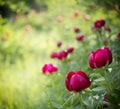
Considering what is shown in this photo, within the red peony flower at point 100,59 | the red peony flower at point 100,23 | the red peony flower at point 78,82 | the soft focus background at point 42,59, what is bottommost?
the soft focus background at point 42,59

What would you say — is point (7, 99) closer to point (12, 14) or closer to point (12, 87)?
point (12, 87)

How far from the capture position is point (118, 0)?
3088 millimetres

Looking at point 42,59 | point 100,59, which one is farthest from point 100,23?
point 42,59

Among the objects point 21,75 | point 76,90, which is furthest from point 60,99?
point 21,75

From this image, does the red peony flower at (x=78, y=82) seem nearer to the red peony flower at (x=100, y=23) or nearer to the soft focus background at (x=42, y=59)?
the soft focus background at (x=42, y=59)

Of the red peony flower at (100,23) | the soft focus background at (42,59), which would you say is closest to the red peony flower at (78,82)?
the soft focus background at (42,59)

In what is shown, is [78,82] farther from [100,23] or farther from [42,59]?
[42,59]

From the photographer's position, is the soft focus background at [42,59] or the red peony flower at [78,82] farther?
the soft focus background at [42,59]

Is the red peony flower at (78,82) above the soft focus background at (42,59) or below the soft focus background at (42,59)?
above

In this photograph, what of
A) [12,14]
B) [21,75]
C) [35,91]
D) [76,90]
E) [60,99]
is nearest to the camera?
[76,90]

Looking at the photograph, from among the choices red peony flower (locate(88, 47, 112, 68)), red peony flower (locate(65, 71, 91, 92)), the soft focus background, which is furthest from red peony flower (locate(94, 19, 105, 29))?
red peony flower (locate(65, 71, 91, 92))

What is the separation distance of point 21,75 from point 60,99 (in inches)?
85.7

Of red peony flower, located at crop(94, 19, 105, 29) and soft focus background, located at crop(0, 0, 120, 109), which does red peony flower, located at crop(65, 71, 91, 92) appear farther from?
red peony flower, located at crop(94, 19, 105, 29)

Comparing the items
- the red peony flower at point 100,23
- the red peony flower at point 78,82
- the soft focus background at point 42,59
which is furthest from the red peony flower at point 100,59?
the red peony flower at point 100,23
